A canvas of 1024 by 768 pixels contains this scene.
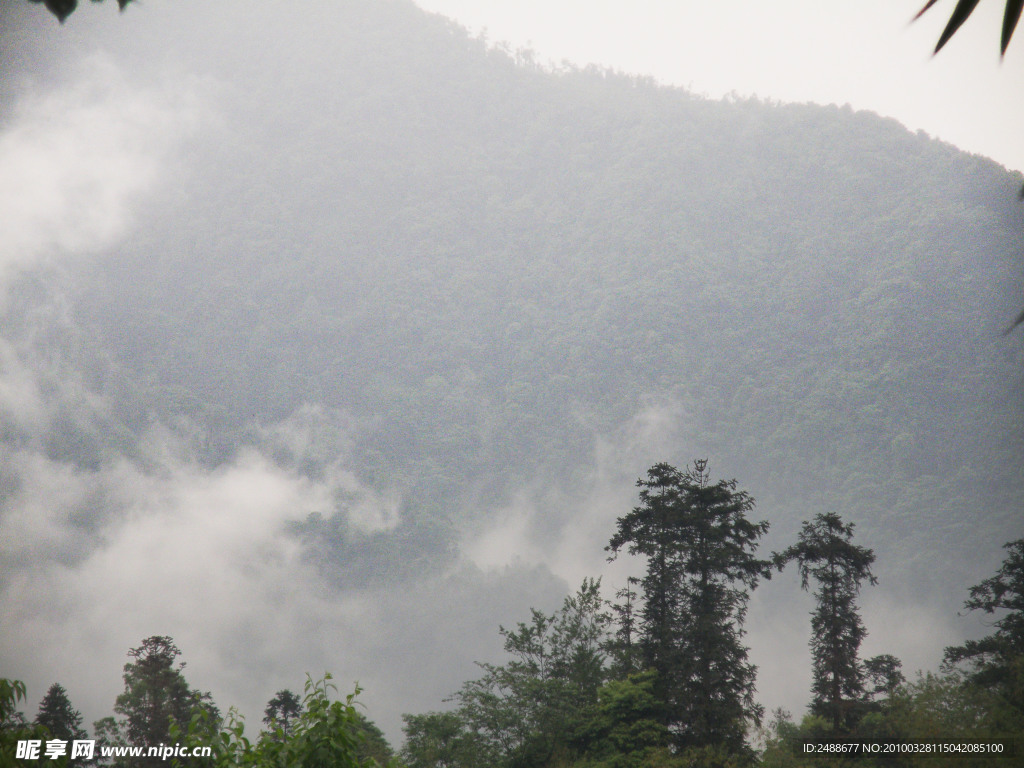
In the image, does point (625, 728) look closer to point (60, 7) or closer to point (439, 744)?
point (439, 744)

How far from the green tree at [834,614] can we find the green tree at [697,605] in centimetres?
220

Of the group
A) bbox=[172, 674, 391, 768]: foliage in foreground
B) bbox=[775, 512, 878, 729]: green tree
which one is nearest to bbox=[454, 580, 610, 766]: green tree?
bbox=[775, 512, 878, 729]: green tree

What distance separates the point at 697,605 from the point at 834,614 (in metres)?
5.85

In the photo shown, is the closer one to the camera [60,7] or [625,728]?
[60,7]

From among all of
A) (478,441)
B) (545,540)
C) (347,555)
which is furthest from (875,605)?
(347,555)

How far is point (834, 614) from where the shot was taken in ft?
106

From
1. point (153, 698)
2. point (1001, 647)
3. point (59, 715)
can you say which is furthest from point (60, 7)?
point (59, 715)

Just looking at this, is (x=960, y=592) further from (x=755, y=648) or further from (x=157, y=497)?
(x=157, y=497)

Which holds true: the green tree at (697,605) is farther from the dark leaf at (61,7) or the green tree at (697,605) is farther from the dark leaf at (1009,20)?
the dark leaf at (61,7)

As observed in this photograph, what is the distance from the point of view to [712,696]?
29.6m

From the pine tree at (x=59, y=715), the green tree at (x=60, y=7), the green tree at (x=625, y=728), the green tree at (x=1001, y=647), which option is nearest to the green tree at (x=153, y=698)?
the pine tree at (x=59, y=715)

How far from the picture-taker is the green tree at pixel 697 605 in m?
29.4

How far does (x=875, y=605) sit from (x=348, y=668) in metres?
107

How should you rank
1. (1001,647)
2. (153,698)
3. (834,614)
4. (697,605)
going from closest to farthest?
(1001,647)
(697,605)
(834,614)
(153,698)
